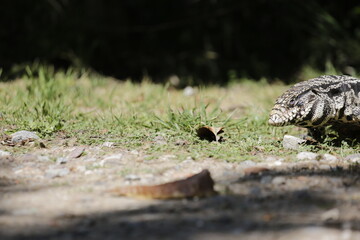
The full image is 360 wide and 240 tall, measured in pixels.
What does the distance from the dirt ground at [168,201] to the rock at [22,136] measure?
9.0 inches

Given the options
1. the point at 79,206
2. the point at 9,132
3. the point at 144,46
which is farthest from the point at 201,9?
the point at 79,206

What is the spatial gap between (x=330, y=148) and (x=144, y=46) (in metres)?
5.35

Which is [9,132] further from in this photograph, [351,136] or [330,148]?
[351,136]

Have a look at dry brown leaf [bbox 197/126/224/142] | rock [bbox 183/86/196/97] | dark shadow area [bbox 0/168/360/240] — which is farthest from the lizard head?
rock [bbox 183/86/196/97]

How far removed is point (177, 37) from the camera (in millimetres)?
Answer: 8609

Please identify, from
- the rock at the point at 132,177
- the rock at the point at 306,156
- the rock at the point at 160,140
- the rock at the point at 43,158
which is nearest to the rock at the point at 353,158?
the rock at the point at 306,156

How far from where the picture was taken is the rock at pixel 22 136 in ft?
12.0

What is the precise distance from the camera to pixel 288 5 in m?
7.90

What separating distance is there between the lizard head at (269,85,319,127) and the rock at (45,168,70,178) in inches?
56.6

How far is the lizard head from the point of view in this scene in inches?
146

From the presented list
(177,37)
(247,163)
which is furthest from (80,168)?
(177,37)

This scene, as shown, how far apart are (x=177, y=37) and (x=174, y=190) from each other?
6269mm

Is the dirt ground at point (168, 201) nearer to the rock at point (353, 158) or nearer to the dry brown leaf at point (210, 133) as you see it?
the rock at point (353, 158)

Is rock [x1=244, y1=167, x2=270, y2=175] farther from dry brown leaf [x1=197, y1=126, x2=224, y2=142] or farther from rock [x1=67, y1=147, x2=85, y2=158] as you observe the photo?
rock [x1=67, y1=147, x2=85, y2=158]
